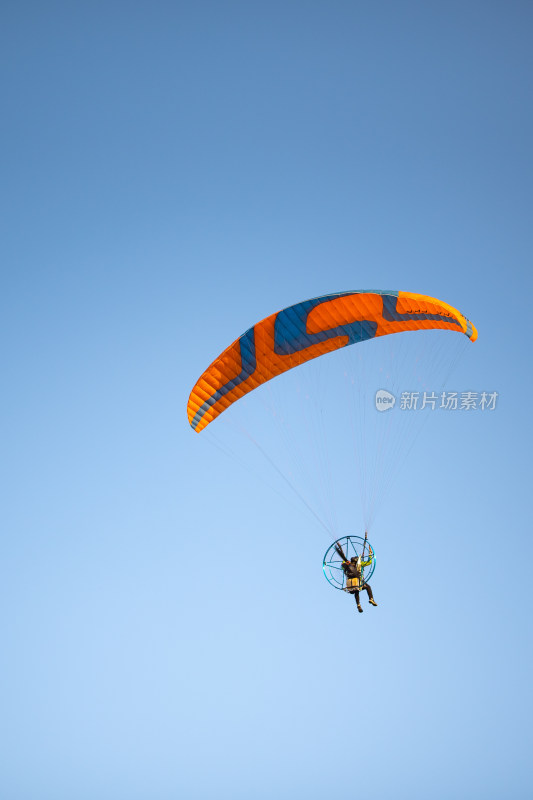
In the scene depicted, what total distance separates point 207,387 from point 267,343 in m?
1.94

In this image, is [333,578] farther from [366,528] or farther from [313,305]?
[313,305]

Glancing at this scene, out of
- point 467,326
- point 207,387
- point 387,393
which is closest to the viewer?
point 467,326

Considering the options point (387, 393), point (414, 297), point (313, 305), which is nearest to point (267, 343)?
point (313, 305)

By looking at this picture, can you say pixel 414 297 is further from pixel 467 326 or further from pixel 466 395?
pixel 466 395

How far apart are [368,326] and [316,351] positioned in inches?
58.6

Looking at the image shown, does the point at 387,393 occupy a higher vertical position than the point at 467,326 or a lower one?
higher

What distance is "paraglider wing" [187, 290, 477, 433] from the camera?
23.4 meters

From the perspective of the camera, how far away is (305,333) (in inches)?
954

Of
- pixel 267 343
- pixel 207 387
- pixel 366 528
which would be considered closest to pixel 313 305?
pixel 267 343

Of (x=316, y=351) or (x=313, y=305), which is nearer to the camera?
(x=313, y=305)

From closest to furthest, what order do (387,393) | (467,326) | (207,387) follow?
(467,326), (207,387), (387,393)

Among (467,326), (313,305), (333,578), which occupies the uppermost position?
(313,305)

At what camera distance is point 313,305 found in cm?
2338

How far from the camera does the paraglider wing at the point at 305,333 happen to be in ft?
76.6
